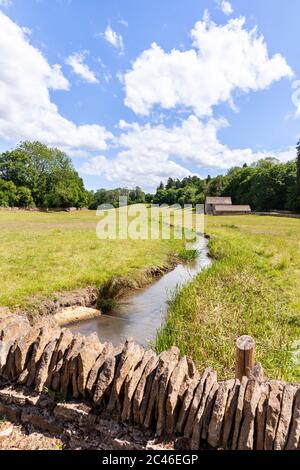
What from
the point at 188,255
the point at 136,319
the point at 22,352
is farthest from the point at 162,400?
the point at 188,255

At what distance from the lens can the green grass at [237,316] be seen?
19.2ft

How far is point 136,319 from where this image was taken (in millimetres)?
9312

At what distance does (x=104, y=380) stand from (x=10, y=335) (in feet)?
6.17

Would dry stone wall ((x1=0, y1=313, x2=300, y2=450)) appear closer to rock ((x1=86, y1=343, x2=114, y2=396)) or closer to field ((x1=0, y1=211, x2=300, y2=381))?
rock ((x1=86, y1=343, x2=114, y2=396))

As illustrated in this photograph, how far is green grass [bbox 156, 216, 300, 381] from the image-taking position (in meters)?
5.86

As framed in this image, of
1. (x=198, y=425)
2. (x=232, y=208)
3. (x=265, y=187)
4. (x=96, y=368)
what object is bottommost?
(x=198, y=425)

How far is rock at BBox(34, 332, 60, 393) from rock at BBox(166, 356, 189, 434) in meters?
1.69

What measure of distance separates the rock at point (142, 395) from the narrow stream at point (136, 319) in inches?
164

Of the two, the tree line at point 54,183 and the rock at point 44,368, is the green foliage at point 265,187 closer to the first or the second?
the tree line at point 54,183

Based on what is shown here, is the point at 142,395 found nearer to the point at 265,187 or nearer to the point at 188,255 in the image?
the point at 188,255

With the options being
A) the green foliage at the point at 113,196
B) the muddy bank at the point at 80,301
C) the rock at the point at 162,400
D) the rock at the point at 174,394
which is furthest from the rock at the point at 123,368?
the green foliage at the point at 113,196

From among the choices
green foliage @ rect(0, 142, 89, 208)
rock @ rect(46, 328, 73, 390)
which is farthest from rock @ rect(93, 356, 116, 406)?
green foliage @ rect(0, 142, 89, 208)

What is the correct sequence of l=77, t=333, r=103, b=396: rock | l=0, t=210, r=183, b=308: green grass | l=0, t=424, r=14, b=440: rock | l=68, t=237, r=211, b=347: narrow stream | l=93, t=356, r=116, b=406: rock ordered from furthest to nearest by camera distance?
l=0, t=210, r=183, b=308: green grass → l=68, t=237, r=211, b=347: narrow stream → l=0, t=424, r=14, b=440: rock → l=77, t=333, r=103, b=396: rock → l=93, t=356, r=116, b=406: rock
